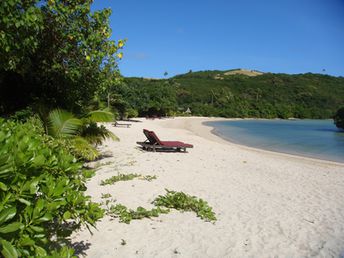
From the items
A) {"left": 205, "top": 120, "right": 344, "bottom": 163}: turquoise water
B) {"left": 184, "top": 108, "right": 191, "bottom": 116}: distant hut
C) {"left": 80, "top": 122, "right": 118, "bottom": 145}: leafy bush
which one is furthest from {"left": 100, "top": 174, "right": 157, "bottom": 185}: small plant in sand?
{"left": 184, "top": 108, "right": 191, "bottom": 116}: distant hut

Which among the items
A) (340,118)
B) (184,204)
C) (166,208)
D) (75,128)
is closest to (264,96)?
(340,118)

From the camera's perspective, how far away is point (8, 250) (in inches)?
65.2

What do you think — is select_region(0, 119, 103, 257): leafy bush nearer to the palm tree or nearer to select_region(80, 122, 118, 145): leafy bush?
the palm tree

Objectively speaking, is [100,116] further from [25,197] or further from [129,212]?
[25,197]

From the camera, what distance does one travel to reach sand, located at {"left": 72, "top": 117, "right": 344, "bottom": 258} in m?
3.92

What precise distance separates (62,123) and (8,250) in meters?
6.09

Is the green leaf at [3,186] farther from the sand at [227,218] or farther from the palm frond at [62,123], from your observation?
the palm frond at [62,123]

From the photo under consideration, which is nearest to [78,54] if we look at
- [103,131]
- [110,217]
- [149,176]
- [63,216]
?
[103,131]

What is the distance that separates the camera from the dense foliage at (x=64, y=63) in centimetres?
702

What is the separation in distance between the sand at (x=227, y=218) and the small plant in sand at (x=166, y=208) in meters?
0.14

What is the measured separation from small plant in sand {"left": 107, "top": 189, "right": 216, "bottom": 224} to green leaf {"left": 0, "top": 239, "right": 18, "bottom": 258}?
300 centimetres

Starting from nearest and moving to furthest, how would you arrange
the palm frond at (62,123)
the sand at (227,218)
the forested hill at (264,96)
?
the sand at (227,218) → the palm frond at (62,123) → the forested hill at (264,96)

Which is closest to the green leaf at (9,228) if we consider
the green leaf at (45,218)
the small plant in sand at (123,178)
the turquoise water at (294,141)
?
the green leaf at (45,218)

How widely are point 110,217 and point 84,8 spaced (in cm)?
512
